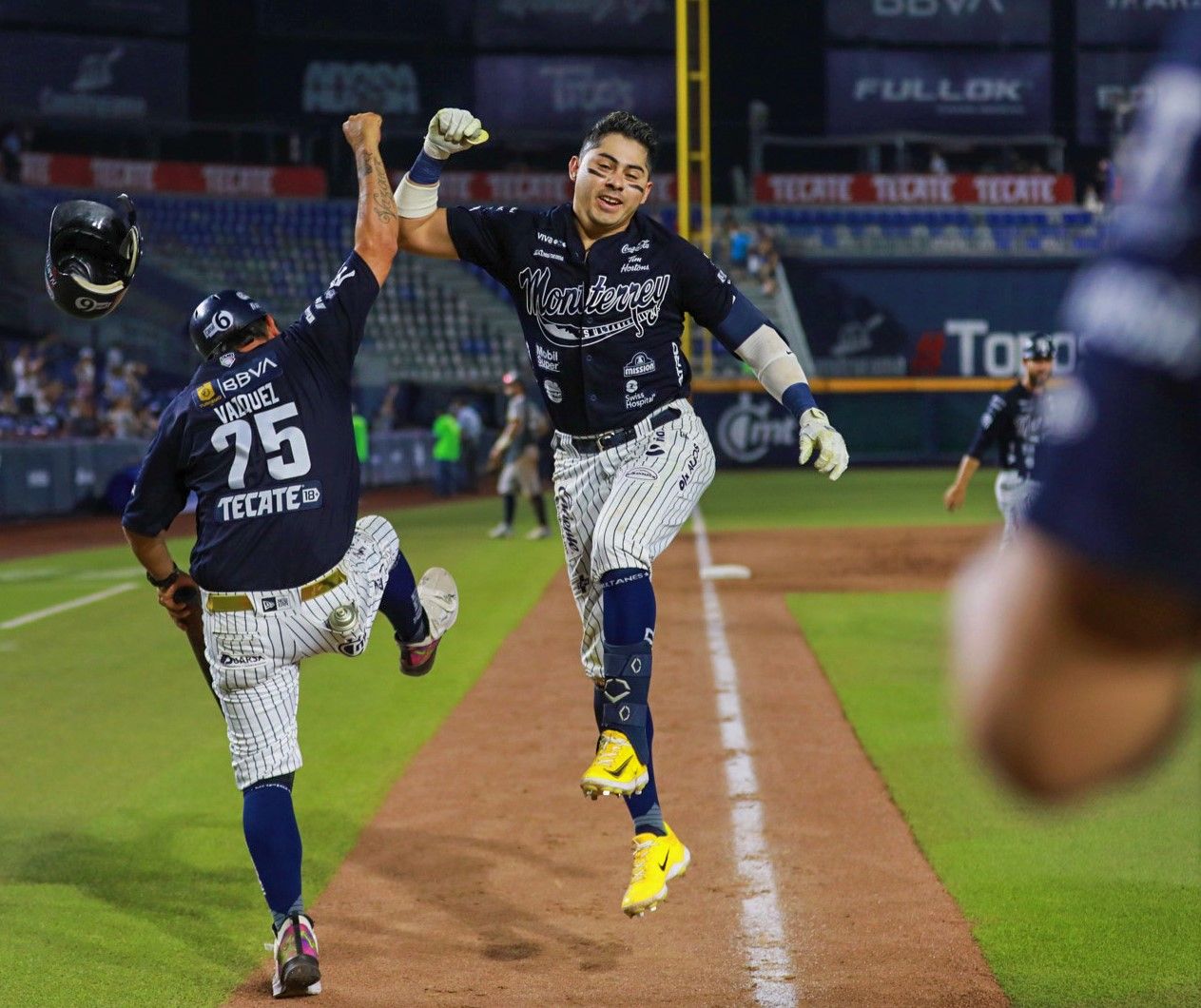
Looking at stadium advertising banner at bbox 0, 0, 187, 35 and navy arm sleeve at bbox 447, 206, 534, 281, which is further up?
stadium advertising banner at bbox 0, 0, 187, 35

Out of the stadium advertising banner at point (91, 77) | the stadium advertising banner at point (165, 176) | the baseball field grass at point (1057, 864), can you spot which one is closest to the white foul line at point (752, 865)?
the baseball field grass at point (1057, 864)

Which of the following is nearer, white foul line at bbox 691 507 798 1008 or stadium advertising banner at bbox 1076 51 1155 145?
white foul line at bbox 691 507 798 1008

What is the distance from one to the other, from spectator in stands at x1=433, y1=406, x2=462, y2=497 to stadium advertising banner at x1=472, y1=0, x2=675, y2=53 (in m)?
14.9

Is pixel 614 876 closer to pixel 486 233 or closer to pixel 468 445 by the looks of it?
pixel 486 233

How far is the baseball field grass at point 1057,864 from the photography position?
17.3 feet

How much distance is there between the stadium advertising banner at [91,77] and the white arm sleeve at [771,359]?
3835 centimetres

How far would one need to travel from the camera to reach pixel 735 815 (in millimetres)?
7492

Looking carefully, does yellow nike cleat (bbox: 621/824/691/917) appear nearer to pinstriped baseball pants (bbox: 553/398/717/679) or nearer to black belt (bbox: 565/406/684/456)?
pinstriped baseball pants (bbox: 553/398/717/679)

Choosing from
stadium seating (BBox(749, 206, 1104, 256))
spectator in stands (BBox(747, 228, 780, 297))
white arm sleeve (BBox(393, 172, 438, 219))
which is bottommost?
white arm sleeve (BBox(393, 172, 438, 219))

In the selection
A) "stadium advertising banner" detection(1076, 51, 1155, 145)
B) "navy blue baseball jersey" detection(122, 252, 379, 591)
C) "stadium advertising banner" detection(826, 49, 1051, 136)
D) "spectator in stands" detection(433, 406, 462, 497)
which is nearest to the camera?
"navy blue baseball jersey" detection(122, 252, 379, 591)

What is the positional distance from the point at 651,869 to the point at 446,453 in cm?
2663

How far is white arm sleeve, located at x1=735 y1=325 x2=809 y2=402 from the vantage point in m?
5.31

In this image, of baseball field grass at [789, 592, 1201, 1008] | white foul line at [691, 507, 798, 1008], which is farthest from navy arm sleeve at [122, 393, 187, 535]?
baseball field grass at [789, 592, 1201, 1008]

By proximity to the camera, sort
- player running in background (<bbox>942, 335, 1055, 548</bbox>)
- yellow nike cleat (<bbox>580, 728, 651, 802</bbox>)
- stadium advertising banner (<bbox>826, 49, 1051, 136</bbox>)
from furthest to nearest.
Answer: stadium advertising banner (<bbox>826, 49, 1051, 136</bbox>) → player running in background (<bbox>942, 335, 1055, 548</bbox>) → yellow nike cleat (<bbox>580, 728, 651, 802</bbox>)
